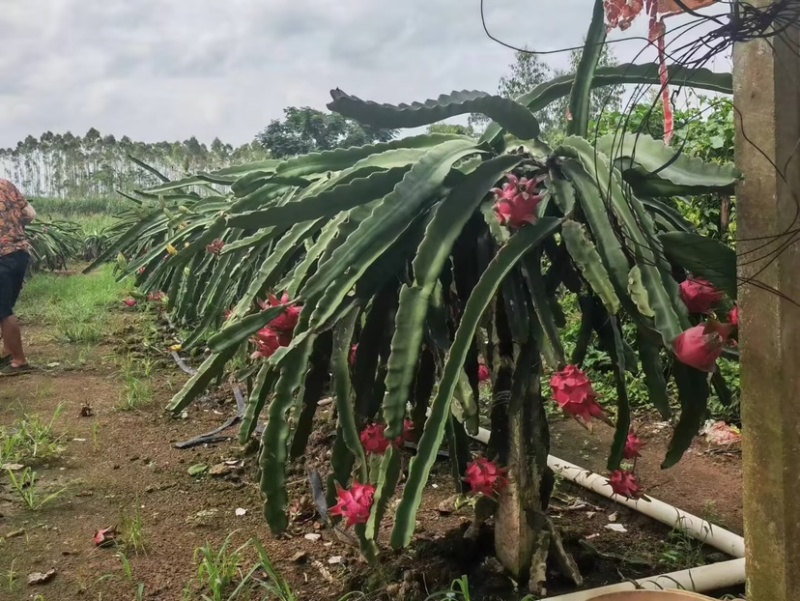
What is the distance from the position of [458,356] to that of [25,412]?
3165 millimetres

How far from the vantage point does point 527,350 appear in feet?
4.93

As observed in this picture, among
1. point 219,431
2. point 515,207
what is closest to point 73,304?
point 219,431

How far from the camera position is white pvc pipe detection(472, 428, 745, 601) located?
4.99 feet

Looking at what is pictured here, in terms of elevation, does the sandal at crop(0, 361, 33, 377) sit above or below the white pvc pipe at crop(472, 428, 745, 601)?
above

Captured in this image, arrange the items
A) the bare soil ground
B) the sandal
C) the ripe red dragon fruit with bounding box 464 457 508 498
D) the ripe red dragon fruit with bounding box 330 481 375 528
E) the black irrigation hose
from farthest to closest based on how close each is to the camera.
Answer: the sandal
the black irrigation hose
the bare soil ground
the ripe red dragon fruit with bounding box 464 457 508 498
the ripe red dragon fruit with bounding box 330 481 375 528

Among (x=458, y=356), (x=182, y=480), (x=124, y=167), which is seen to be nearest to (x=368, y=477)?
(x=458, y=356)

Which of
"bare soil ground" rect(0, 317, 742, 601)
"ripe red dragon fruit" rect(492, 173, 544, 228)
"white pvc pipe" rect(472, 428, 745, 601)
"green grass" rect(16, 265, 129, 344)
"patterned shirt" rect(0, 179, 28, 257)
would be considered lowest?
"bare soil ground" rect(0, 317, 742, 601)

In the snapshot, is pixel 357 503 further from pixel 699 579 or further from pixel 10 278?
pixel 10 278

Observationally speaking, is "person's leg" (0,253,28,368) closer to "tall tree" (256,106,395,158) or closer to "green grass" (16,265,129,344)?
"green grass" (16,265,129,344)

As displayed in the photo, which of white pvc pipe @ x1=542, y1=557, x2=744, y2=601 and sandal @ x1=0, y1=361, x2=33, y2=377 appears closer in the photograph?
white pvc pipe @ x1=542, y1=557, x2=744, y2=601

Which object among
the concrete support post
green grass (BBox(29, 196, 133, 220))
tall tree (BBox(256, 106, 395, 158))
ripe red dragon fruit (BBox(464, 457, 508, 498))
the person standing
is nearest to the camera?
the concrete support post

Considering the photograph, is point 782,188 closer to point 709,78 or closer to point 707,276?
point 707,276

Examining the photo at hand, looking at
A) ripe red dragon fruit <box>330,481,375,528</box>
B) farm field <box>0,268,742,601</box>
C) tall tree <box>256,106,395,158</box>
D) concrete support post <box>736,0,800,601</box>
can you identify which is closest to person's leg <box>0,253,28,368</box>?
farm field <box>0,268,742,601</box>

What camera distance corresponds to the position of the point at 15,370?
463 cm
